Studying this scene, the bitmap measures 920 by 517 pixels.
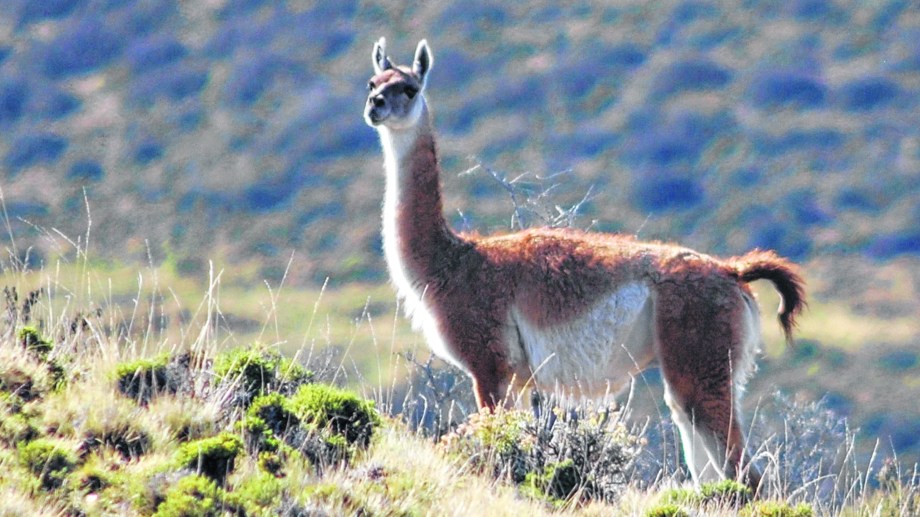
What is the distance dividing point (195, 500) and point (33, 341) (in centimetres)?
202

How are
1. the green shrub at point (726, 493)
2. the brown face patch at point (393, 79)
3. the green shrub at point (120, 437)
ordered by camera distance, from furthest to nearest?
the brown face patch at point (393, 79) < the green shrub at point (726, 493) < the green shrub at point (120, 437)

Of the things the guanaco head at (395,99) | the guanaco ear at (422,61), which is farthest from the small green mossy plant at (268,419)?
the guanaco ear at (422,61)

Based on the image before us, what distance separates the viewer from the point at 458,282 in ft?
28.2

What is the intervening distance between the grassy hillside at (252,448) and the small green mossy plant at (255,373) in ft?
0.04

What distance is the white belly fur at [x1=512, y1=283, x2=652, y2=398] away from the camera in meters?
8.51

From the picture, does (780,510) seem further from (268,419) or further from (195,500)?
(195,500)

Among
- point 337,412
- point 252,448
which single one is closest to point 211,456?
point 252,448

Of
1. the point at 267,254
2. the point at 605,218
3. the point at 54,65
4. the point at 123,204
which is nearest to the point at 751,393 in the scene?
the point at 605,218

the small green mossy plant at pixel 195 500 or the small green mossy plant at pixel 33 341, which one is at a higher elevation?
the small green mossy plant at pixel 33 341

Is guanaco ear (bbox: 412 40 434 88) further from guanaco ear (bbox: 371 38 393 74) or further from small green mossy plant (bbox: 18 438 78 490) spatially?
small green mossy plant (bbox: 18 438 78 490)

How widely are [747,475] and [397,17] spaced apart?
10945cm

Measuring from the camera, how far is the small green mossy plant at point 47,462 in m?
5.48

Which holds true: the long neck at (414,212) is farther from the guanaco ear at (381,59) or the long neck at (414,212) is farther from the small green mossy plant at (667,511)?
the small green mossy plant at (667,511)

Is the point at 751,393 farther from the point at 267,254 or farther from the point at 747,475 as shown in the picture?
the point at 747,475
